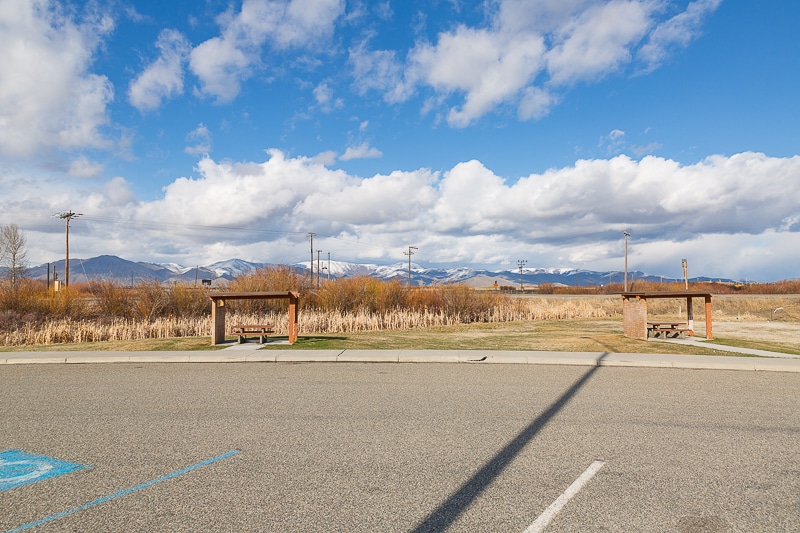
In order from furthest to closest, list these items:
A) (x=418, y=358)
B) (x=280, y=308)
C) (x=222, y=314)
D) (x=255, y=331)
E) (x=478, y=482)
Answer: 1. (x=280, y=308)
2. (x=222, y=314)
3. (x=255, y=331)
4. (x=418, y=358)
5. (x=478, y=482)

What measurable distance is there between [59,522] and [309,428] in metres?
3.03

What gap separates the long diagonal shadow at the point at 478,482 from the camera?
4.13 meters

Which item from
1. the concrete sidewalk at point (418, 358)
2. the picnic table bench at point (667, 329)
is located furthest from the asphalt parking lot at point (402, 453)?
the picnic table bench at point (667, 329)

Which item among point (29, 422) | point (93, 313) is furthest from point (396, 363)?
point (93, 313)

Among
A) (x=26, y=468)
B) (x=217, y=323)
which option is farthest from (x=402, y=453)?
Result: (x=217, y=323)

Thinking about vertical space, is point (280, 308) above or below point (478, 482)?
above

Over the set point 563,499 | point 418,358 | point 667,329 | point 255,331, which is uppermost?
point 255,331

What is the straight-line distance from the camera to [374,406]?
801cm

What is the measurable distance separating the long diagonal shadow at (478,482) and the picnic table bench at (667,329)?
10.7m

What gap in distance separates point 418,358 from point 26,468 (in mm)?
8743

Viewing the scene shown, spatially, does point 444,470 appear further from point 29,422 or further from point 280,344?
point 280,344

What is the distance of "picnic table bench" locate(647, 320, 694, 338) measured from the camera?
1669 centimetres

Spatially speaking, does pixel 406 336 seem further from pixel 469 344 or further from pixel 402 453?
pixel 402 453

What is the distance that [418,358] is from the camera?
13055 mm
